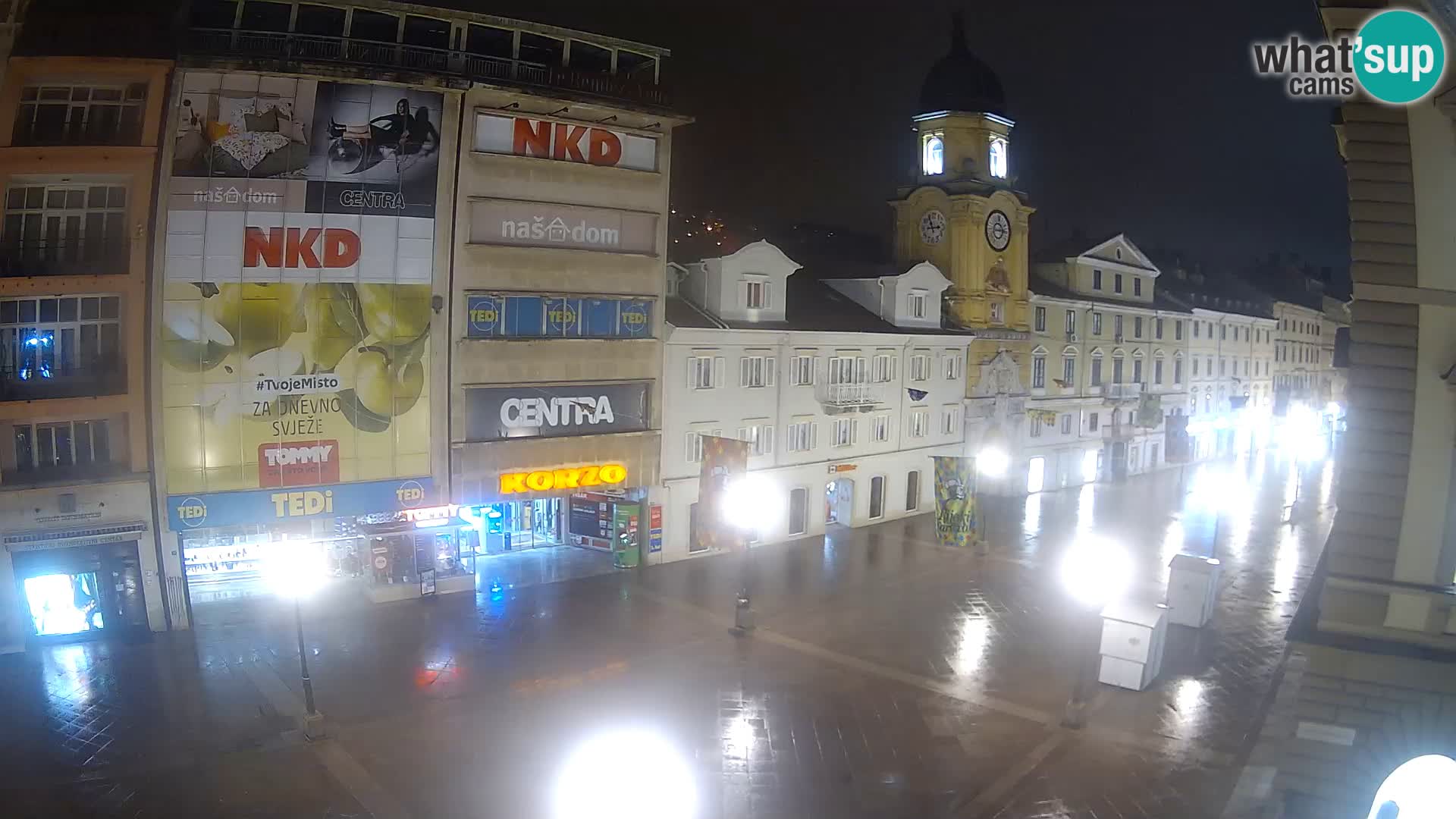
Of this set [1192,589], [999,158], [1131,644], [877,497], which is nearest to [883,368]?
[877,497]

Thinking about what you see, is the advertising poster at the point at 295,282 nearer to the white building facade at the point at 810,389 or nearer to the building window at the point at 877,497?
the white building facade at the point at 810,389

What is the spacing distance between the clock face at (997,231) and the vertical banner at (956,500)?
14.8m

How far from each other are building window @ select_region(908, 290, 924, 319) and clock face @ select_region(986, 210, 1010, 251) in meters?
5.29

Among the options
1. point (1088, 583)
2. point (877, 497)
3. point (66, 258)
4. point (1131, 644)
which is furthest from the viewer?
point (877, 497)

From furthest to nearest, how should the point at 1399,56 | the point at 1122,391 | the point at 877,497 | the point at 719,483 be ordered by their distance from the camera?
the point at 1122,391 → the point at 877,497 → the point at 719,483 → the point at 1399,56

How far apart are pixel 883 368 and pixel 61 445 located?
2856 centimetres

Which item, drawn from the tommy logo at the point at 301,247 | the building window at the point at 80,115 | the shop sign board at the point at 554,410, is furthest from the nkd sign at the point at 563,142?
the building window at the point at 80,115

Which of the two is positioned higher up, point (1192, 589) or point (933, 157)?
point (933, 157)

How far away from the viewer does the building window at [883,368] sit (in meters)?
39.0

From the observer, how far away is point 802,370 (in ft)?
118

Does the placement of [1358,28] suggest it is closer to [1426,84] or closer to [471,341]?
[1426,84]

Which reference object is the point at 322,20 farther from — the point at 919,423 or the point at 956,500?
the point at 919,423

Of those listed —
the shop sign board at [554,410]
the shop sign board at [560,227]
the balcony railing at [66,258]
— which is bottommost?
the shop sign board at [554,410]

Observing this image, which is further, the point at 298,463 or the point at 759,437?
the point at 759,437
